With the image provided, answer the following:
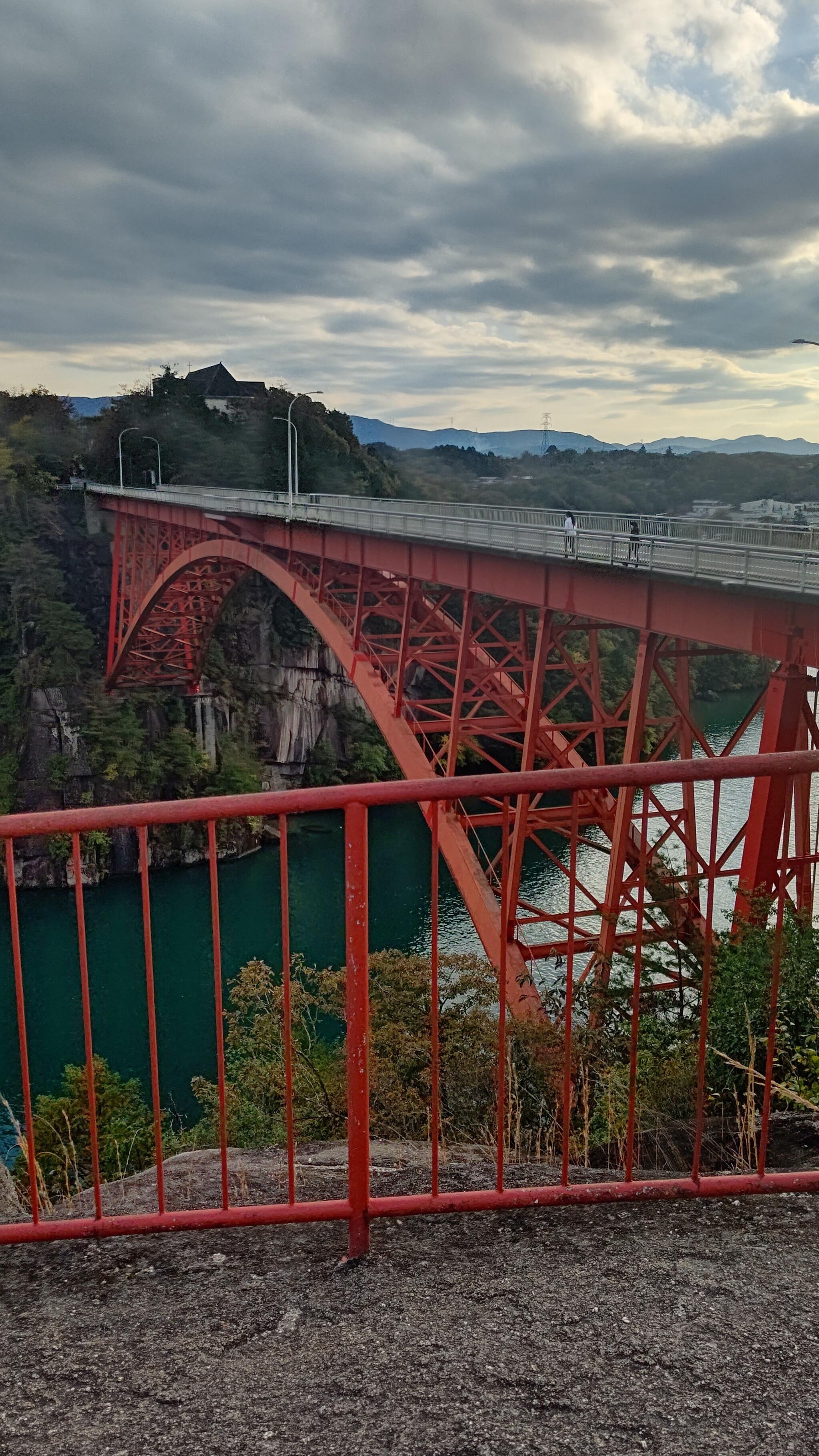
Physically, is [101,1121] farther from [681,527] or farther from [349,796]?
[349,796]

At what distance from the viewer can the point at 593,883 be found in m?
22.9

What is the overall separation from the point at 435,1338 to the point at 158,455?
51.3m

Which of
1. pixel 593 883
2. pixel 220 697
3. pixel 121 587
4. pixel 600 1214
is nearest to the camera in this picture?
pixel 600 1214

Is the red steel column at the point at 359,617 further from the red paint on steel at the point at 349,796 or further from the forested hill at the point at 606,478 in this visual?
the forested hill at the point at 606,478

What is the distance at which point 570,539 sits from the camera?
1124cm

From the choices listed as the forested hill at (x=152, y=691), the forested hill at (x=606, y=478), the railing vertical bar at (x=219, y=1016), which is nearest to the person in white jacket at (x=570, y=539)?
the railing vertical bar at (x=219, y=1016)

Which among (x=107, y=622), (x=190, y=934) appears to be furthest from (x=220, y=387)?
(x=190, y=934)

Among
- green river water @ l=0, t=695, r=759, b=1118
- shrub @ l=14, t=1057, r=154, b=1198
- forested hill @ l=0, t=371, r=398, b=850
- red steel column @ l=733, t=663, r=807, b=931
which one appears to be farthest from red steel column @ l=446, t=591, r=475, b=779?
forested hill @ l=0, t=371, r=398, b=850

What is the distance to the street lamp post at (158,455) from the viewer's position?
47.9 meters

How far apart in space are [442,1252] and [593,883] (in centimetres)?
2089

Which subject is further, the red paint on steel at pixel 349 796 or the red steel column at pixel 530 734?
the red steel column at pixel 530 734

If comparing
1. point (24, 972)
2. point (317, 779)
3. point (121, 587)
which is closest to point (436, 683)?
point (317, 779)

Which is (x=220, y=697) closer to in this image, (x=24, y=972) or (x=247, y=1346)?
(x=24, y=972)

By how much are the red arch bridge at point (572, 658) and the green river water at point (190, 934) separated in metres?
2.33
